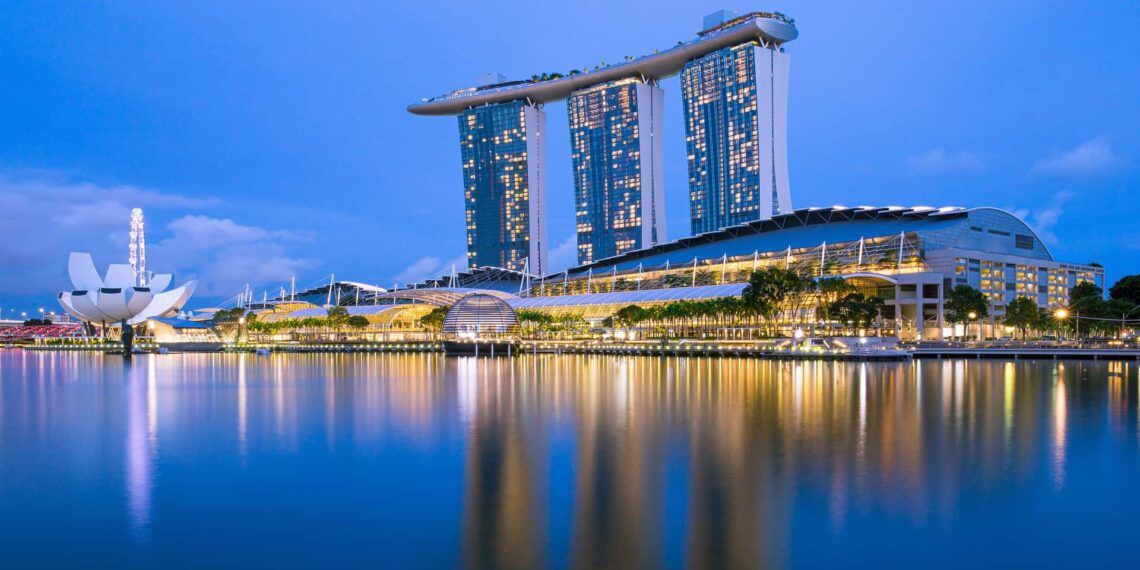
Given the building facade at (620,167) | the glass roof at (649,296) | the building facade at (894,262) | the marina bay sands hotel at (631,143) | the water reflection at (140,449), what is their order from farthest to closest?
1. the building facade at (620,167)
2. the marina bay sands hotel at (631,143)
3. the glass roof at (649,296)
4. the building facade at (894,262)
5. the water reflection at (140,449)

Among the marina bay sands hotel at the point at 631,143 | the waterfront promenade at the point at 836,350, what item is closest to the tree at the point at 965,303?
the waterfront promenade at the point at 836,350

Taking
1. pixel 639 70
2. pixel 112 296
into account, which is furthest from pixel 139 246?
pixel 639 70

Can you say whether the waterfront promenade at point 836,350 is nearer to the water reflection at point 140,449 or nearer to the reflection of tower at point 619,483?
the reflection of tower at point 619,483

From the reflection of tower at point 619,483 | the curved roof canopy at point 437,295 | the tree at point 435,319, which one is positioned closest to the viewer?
the reflection of tower at point 619,483

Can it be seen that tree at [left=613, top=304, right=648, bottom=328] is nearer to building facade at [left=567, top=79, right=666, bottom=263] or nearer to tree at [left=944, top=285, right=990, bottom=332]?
tree at [left=944, top=285, right=990, bottom=332]

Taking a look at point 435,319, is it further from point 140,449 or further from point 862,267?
point 140,449

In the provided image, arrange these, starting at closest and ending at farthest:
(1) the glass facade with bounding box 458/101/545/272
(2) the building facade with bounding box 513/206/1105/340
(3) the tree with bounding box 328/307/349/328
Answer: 1. (2) the building facade with bounding box 513/206/1105/340
2. (3) the tree with bounding box 328/307/349/328
3. (1) the glass facade with bounding box 458/101/545/272

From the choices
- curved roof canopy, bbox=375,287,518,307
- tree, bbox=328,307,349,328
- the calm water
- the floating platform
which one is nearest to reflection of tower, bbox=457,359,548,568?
the calm water
